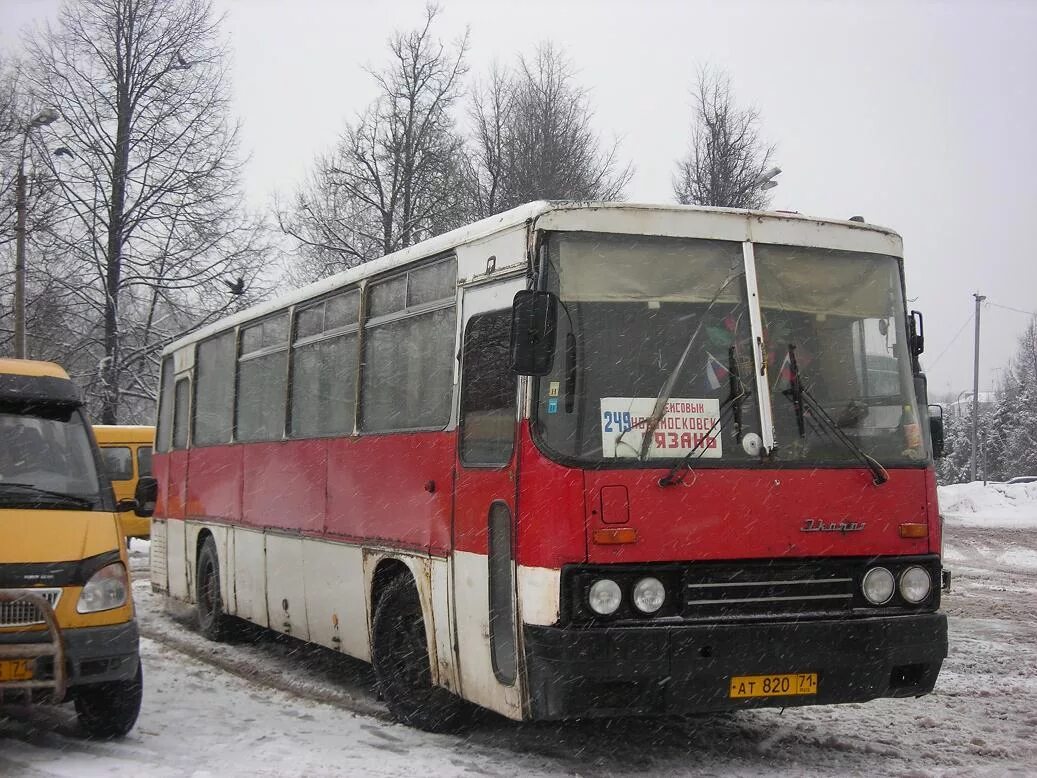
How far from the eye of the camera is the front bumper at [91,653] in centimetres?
702

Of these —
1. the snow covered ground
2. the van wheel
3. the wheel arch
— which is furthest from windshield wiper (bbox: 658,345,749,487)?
the van wheel

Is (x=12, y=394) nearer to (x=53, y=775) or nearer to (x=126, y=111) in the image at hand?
(x=53, y=775)

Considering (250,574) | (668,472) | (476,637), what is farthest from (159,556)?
(668,472)

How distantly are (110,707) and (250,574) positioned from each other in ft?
14.3

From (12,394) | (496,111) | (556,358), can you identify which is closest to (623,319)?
(556,358)

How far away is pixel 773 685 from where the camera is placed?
667cm

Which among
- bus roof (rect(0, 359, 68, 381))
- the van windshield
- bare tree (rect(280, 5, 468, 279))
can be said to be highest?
bare tree (rect(280, 5, 468, 279))

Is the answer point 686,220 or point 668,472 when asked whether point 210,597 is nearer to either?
point 668,472

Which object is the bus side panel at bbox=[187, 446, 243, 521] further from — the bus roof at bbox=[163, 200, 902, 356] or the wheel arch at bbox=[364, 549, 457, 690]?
the bus roof at bbox=[163, 200, 902, 356]

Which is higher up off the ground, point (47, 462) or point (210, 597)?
point (47, 462)

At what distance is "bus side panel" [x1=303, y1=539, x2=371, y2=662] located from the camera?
9.24 meters

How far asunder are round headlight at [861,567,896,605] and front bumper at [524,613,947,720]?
129 millimetres

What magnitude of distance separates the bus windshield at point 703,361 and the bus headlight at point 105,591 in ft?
9.15

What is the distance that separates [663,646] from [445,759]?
64.6 inches
